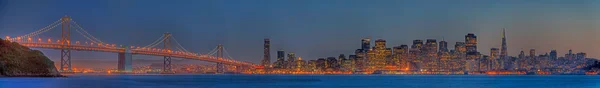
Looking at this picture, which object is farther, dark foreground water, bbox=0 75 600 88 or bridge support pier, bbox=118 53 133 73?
bridge support pier, bbox=118 53 133 73

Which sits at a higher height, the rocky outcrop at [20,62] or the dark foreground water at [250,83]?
the rocky outcrop at [20,62]

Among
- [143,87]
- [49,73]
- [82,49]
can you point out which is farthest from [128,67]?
[143,87]

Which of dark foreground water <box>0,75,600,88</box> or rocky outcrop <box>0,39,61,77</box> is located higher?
rocky outcrop <box>0,39,61,77</box>

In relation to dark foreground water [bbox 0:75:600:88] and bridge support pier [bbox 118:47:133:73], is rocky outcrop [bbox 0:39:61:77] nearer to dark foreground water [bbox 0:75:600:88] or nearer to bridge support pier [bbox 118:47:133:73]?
dark foreground water [bbox 0:75:600:88]

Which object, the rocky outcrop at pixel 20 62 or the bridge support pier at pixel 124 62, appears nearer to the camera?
the rocky outcrop at pixel 20 62

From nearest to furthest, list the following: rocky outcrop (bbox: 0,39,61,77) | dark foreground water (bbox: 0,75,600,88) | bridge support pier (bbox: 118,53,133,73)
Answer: dark foreground water (bbox: 0,75,600,88)
rocky outcrop (bbox: 0,39,61,77)
bridge support pier (bbox: 118,53,133,73)

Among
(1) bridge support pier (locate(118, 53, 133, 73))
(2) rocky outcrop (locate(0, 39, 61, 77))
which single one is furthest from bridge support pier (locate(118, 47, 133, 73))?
(2) rocky outcrop (locate(0, 39, 61, 77))

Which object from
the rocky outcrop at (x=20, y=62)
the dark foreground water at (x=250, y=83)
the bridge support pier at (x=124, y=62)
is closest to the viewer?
the dark foreground water at (x=250, y=83)

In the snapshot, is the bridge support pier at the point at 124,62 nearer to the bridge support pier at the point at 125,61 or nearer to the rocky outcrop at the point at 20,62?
the bridge support pier at the point at 125,61

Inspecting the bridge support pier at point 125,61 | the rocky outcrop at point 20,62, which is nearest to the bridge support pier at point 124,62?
the bridge support pier at point 125,61
